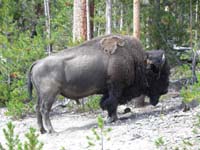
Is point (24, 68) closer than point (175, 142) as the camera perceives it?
No

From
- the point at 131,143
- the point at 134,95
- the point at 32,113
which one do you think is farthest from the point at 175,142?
the point at 32,113

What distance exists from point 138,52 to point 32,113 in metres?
3.34

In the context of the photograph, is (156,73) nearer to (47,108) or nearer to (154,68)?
(154,68)

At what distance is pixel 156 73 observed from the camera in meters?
9.26

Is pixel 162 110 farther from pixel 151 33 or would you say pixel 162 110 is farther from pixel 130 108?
pixel 151 33

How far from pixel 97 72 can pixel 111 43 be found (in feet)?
2.34

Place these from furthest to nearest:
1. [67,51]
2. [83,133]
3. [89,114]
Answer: [89,114] → [67,51] → [83,133]

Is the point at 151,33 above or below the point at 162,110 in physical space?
above

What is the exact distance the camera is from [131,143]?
6.83 m

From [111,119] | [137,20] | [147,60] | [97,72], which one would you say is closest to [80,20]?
[137,20]

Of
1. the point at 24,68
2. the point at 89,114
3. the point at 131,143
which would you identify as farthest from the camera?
the point at 24,68

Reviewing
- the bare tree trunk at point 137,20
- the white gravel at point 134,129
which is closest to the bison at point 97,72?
the white gravel at point 134,129

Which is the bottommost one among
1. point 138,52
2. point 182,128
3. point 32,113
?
point 32,113

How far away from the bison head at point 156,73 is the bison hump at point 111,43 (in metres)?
0.70
